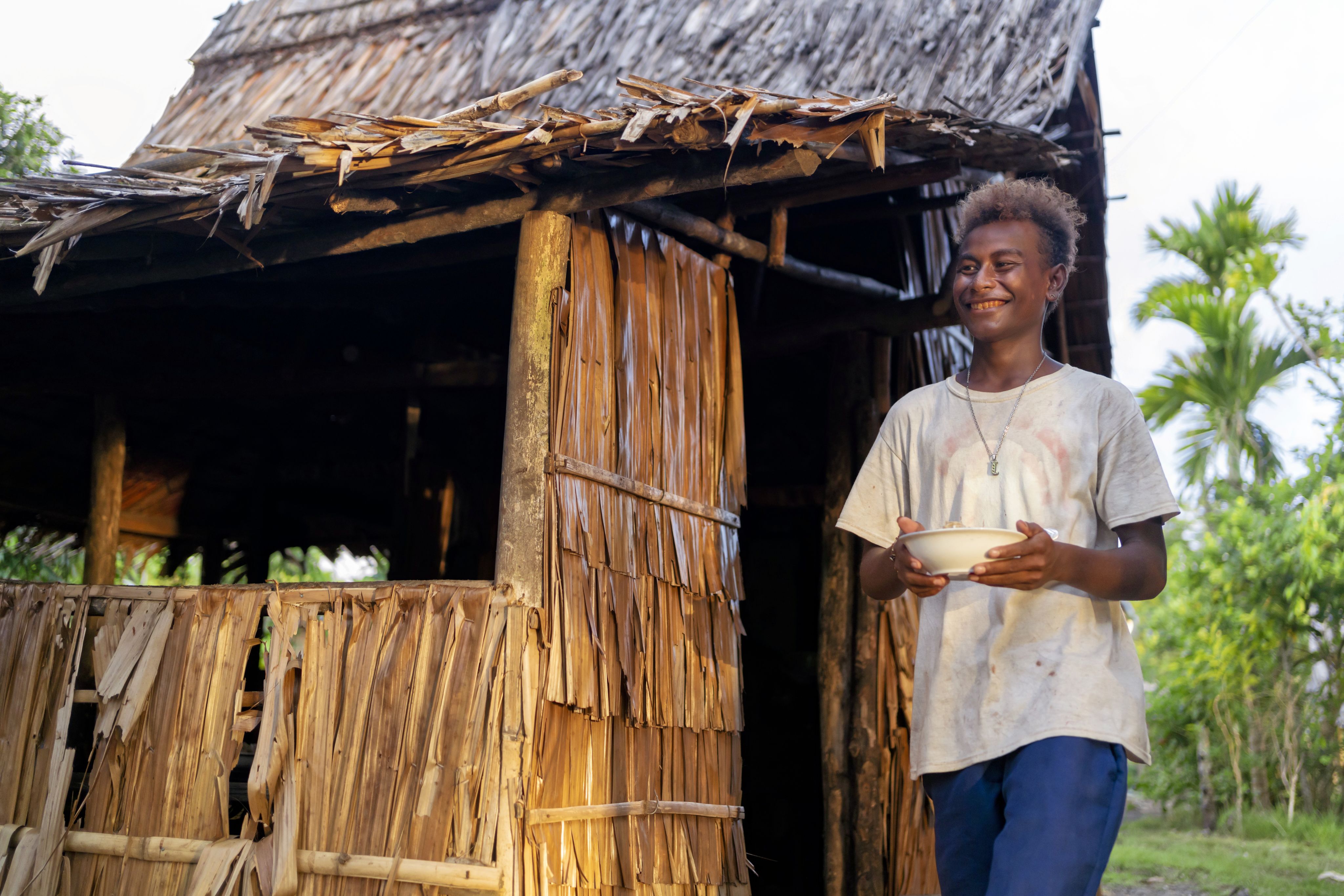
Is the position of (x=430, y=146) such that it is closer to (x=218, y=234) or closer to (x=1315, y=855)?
(x=218, y=234)

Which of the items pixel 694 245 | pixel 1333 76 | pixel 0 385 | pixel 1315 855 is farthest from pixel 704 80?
pixel 1333 76

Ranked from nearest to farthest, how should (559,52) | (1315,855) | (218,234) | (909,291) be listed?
(218,234) → (909,291) → (559,52) → (1315,855)

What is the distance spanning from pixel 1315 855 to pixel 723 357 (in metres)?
7.76

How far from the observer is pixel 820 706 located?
5023 mm

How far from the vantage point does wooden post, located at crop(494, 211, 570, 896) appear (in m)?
3.08

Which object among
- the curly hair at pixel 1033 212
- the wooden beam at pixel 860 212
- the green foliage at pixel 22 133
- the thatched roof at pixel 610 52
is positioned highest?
the green foliage at pixel 22 133

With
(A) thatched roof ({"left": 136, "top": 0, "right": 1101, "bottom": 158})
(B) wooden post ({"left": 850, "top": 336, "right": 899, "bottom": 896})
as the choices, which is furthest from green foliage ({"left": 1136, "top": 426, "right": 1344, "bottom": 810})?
(A) thatched roof ({"left": 136, "top": 0, "right": 1101, "bottom": 158})

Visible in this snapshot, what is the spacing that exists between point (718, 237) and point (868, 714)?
6.98 ft

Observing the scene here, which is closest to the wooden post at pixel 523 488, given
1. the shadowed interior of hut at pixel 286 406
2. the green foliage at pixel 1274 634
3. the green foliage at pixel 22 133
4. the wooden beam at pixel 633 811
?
the wooden beam at pixel 633 811

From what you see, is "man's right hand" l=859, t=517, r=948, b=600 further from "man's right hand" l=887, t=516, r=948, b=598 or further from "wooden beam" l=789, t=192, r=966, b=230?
"wooden beam" l=789, t=192, r=966, b=230

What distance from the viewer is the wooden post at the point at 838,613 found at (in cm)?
484

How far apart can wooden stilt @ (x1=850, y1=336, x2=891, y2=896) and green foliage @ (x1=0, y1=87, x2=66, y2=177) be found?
7.35 meters

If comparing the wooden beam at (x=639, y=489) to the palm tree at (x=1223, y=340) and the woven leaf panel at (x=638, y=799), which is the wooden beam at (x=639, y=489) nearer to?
the woven leaf panel at (x=638, y=799)

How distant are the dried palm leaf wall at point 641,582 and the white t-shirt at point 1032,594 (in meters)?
1.14
